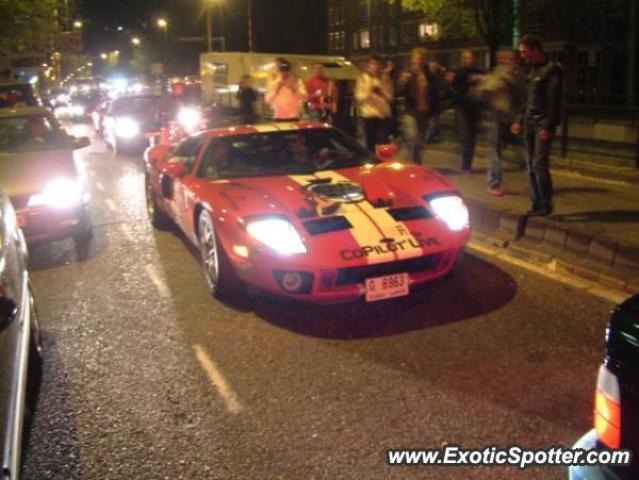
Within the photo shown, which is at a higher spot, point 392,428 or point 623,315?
point 623,315

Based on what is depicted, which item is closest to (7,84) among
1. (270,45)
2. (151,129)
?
(151,129)

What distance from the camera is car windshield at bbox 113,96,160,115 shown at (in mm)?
16500

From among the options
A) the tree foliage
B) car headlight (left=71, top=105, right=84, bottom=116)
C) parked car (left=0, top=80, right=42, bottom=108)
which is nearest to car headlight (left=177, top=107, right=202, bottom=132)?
parked car (left=0, top=80, right=42, bottom=108)

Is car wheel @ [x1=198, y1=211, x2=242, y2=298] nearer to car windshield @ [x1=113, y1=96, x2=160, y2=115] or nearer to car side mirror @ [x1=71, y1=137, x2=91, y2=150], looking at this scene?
car side mirror @ [x1=71, y1=137, x2=91, y2=150]

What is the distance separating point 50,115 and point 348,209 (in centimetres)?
480

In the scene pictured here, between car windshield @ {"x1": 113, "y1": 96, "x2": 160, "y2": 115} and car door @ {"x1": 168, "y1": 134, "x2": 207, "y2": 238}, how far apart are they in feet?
33.3

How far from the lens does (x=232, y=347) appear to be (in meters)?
4.46

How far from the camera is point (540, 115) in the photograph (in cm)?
676

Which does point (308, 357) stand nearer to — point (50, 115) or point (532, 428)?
point (532, 428)

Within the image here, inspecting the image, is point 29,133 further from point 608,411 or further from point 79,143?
point 608,411

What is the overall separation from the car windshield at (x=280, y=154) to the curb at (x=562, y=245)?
1.65 metres

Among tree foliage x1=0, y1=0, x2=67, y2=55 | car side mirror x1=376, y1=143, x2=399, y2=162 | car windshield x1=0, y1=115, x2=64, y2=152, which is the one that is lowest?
car side mirror x1=376, y1=143, x2=399, y2=162

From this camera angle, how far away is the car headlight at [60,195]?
661cm

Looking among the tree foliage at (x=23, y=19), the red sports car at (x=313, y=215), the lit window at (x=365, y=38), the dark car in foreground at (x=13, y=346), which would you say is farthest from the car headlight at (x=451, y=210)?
the lit window at (x=365, y=38)
